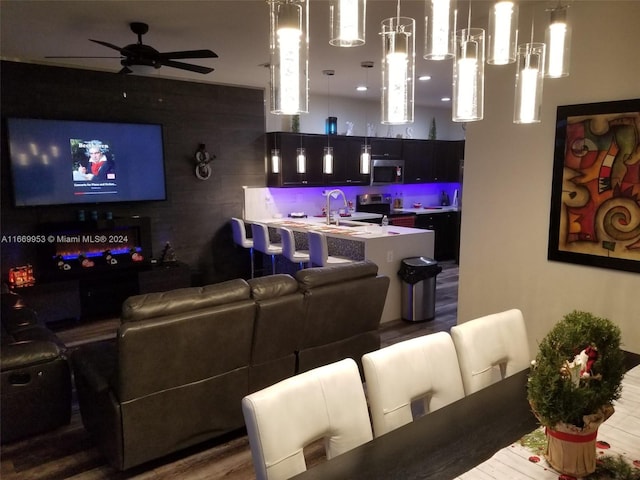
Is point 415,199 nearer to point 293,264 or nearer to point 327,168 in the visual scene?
point 327,168

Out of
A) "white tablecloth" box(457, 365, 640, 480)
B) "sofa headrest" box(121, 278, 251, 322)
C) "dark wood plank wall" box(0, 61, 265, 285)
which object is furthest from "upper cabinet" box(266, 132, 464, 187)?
"white tablecloth" box(457, 365, 640, 480)

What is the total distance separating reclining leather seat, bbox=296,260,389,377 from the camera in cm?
309

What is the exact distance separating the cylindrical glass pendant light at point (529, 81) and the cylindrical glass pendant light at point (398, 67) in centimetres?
67

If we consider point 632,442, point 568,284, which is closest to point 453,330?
point 632,442

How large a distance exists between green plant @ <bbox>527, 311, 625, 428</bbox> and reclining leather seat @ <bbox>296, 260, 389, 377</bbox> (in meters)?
1.86

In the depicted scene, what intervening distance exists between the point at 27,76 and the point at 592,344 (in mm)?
6040

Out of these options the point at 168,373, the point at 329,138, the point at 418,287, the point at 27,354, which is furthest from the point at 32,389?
the point at 329,138

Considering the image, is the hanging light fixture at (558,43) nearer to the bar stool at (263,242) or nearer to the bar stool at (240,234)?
the bar stool at (263,242)

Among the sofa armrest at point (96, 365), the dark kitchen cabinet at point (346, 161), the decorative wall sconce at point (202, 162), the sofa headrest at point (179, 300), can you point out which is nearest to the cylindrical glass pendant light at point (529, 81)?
the sofa headrest at point (179, 300)

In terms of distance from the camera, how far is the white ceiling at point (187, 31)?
3.62 metres

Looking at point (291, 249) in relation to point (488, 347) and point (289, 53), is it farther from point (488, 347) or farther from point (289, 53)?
point (289, 53)

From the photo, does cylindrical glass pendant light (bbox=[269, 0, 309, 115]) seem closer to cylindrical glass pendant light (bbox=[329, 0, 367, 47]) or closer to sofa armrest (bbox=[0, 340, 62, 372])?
cylindrical glass pendant light (bbox=[329, 0, 367, 47])

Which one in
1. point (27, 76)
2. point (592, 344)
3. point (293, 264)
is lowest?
point (293, 264)

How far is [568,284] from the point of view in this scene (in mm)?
3221
